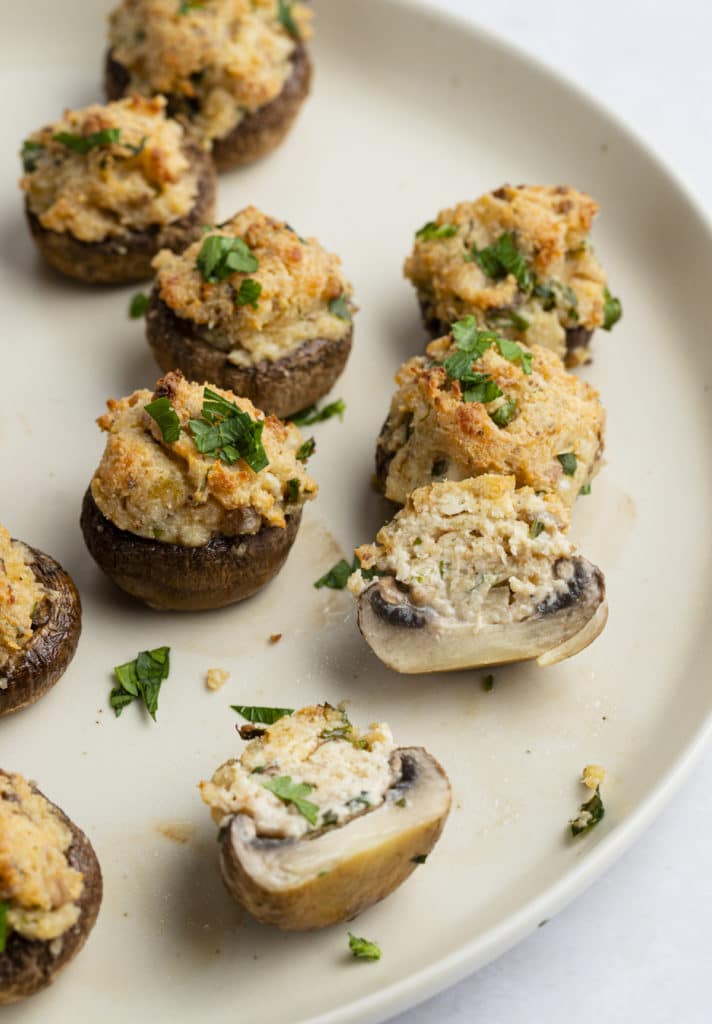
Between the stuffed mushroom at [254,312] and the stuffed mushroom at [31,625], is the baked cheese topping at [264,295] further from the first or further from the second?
the stuffed mushroom at [31,625]

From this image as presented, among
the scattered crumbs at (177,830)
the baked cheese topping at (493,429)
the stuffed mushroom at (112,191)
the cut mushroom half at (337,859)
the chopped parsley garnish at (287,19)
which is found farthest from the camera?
the chopped parsley garnish at (287,19)

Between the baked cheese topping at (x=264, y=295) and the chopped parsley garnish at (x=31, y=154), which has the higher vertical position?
the baked cheese topping at (x=264, y=295)

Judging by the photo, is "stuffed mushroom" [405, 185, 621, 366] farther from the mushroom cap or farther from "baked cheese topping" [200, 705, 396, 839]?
"baked cheese topping" [200, 705, 396, 839]

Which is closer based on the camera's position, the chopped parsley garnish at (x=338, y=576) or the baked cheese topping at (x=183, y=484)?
the baked cheese topping at (x=183, y=484)

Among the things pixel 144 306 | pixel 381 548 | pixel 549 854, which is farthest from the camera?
pixel 144 306

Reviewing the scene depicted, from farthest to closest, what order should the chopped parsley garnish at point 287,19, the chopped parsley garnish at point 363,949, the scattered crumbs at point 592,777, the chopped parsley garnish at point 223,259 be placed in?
the chopped parsley garnish at point 287,19 < the chopped parsley garnish at point 223,259 < the scattered crumbs at point 592,777 < the chopped parsley garnish at point 363,949

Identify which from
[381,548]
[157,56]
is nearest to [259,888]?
[381,548]

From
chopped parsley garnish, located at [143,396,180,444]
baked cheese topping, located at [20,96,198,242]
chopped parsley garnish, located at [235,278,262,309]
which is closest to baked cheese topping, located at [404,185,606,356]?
chopped parsley garnish, located at [235,278,262,309]

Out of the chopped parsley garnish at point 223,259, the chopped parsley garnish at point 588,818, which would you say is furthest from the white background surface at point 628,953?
the chopped parsley garnish at point 223,259

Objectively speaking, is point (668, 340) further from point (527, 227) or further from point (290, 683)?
point (290, 683)
